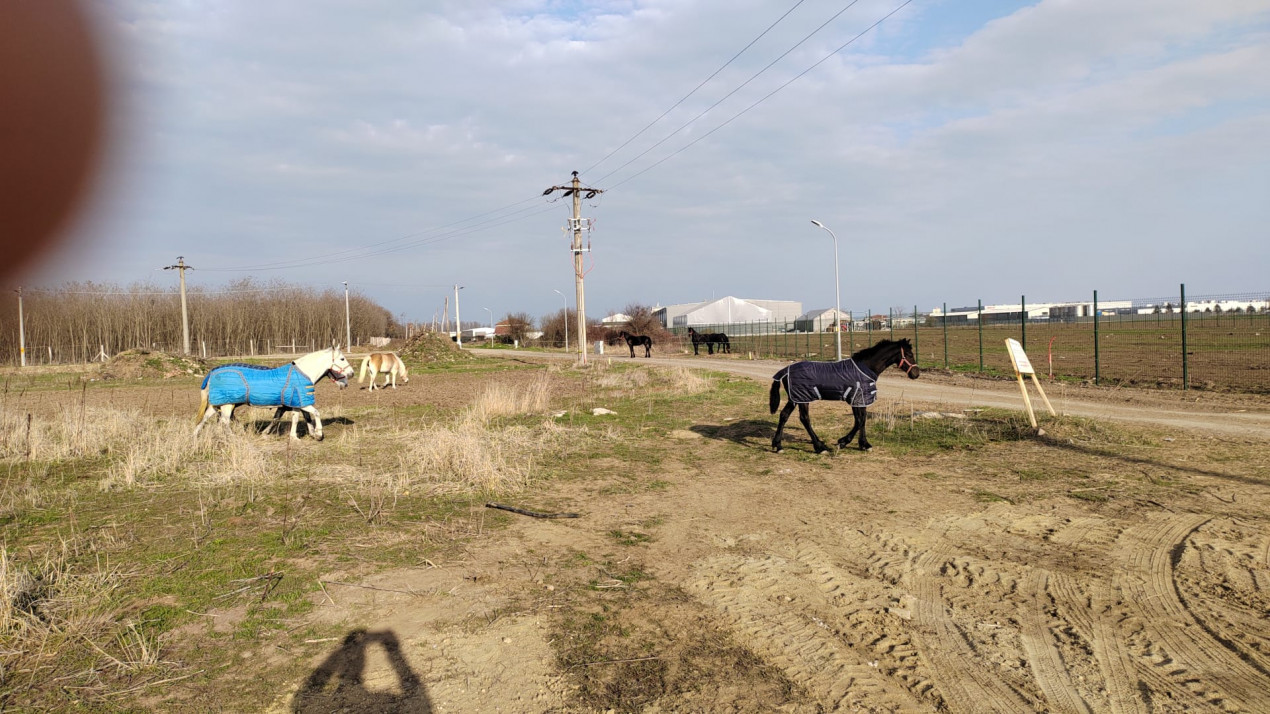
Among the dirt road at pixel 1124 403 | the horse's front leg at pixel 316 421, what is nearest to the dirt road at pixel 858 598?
the dirt road at pixel 1124 403

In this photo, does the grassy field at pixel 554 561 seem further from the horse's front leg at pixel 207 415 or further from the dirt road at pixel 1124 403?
the dirt road at pixel 1124 403

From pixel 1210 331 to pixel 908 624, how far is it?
4113cm

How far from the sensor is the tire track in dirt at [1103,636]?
3.35 metres

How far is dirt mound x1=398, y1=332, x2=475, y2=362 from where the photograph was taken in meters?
35.9

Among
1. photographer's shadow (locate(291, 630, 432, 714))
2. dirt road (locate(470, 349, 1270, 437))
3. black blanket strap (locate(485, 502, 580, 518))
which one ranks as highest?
dirt road (locate(470, 349, 1270, 437))

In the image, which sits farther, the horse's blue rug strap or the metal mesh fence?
the metal mesh fence

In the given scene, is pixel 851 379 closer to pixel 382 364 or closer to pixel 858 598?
pixel 858 598

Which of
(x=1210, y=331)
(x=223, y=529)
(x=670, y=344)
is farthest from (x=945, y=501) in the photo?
(x=670, y=344)

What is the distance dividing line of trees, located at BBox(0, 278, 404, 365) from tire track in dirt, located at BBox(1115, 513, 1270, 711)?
43.8 metres

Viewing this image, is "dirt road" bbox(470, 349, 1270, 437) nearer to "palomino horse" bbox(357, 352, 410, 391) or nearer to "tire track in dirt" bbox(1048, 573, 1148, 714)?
"tire track in dirt" bbox(1048, 573, 1148, 714)

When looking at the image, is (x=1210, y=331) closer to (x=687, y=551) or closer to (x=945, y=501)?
→ (x=945, y=501)

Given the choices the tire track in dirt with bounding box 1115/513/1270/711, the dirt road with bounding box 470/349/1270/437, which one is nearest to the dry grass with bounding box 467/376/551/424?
the dirt road with bounding box 470/349/1270/437

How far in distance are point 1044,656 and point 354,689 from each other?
3.74m

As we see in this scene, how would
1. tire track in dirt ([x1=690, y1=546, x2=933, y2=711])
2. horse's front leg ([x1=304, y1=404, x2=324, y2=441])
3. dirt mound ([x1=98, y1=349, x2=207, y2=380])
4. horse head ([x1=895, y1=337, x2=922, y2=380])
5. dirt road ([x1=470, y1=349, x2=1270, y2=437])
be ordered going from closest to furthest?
1. tire track in dirt ([x1=690, y1=546, x2=933, y2=711])
2. horse head ([x1=895, y1=337, x2=922, y2=380])
3. horse's front leg ([x1=304, y1=404, x2=324, y2=441])
4. dirt road ([x1=470, y1=349, x2=1270, y2=437])
5. dirt mound ([x1=98, y1=349, x2=207, y2=380])
